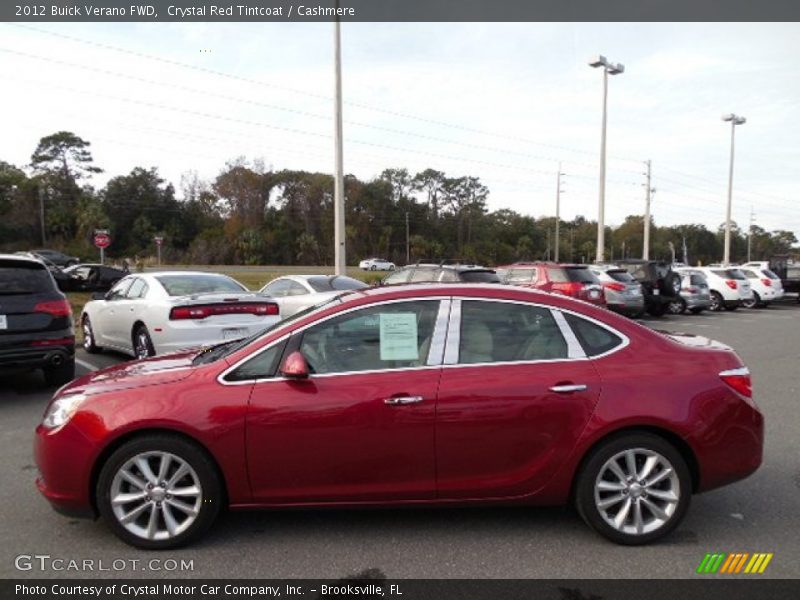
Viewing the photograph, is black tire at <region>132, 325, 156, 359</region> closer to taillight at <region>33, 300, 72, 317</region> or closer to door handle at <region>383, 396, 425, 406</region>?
taillight at <region>33, 300, 72, 317</region>

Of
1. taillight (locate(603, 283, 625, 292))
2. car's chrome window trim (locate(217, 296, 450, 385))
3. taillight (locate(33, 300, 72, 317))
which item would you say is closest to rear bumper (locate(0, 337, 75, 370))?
taillight (locate(33, 300, 72, 317))

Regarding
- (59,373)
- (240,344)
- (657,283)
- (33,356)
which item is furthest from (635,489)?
(657,283)

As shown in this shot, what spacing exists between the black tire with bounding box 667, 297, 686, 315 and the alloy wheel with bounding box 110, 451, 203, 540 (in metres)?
19.2

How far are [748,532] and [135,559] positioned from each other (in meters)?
3.64

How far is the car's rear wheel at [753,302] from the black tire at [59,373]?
23095 mm

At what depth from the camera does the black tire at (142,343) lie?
28.7 feet

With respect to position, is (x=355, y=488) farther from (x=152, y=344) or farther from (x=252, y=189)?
(x=252, y=189)

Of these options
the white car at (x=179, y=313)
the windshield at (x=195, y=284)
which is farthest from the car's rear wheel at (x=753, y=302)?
the white car at (x=179, y=313)

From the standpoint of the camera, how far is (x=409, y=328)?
12.6 ft

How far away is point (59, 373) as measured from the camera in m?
8.04

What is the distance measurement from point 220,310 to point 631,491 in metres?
6.10

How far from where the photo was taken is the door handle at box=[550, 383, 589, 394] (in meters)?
3.67

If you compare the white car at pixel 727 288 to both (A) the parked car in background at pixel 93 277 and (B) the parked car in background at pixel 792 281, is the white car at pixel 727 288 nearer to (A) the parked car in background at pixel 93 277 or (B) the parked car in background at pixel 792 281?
(B) the parked car in background at pixel 792 281

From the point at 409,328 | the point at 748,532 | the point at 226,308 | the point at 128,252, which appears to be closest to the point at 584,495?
the point at 748,532
